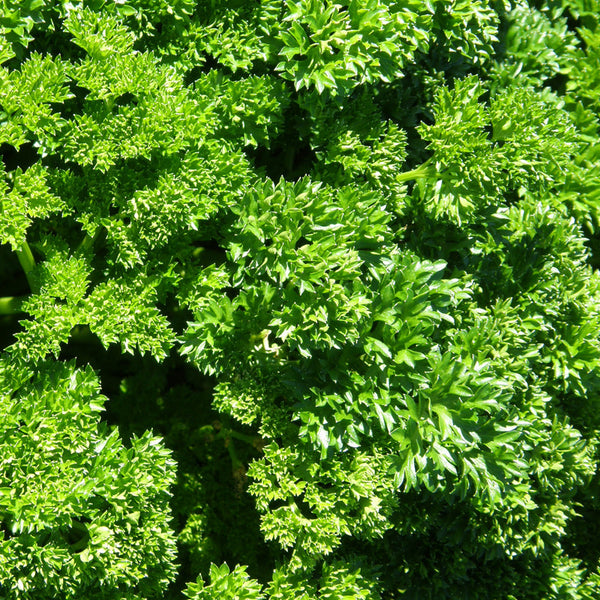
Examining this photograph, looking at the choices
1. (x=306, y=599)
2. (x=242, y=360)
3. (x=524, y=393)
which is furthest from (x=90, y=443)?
(x=524, y=393)

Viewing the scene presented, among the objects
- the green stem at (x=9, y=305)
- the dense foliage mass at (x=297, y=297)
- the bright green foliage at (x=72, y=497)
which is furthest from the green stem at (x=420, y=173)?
the green stem at (x=9, y=305)

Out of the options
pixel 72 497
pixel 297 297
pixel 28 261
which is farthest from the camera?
pixel 28 261

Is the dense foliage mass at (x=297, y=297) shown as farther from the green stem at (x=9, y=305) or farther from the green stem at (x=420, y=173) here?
the green stem at (x=9, y=305)

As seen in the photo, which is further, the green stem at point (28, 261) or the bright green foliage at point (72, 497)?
the green stem at point (28, 261)

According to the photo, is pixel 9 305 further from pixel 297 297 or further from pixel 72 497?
pixel 297 297

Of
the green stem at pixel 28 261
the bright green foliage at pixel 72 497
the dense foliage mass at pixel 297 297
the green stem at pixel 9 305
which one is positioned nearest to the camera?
the bright green foliage at pixel 72 497

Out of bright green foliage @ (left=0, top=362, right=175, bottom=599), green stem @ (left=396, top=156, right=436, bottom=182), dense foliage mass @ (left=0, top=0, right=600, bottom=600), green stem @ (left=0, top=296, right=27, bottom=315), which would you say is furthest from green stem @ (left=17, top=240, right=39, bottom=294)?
green stem @ (left=396, top=156, right=436, bottom=182)

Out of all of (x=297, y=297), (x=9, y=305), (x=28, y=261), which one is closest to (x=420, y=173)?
(x=297, y=297)

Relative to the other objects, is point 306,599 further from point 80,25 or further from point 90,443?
point 80,25
